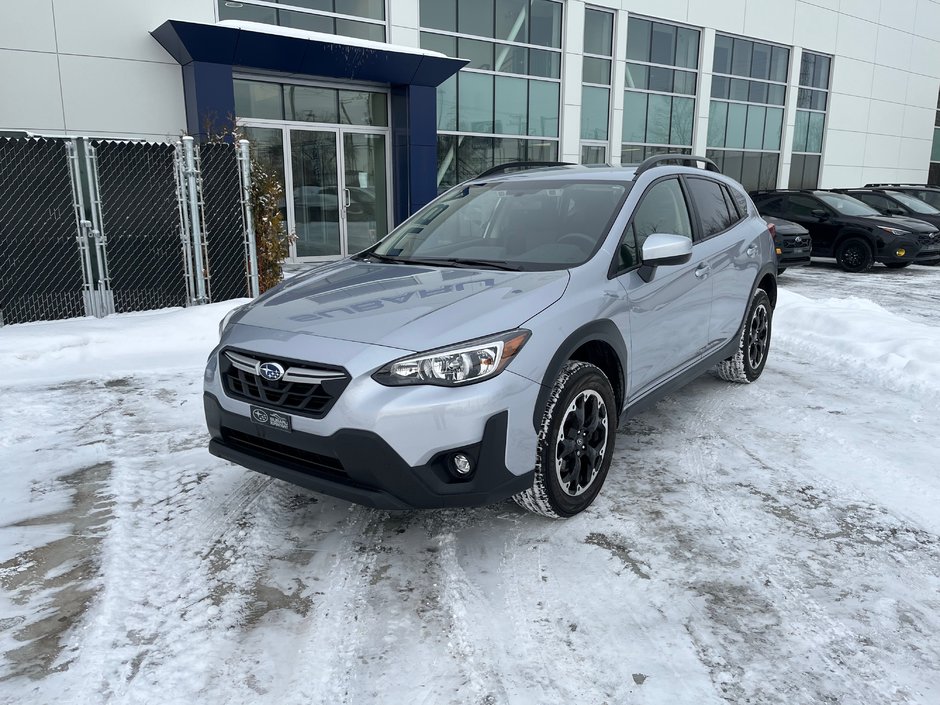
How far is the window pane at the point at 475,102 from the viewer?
15094 millimetres

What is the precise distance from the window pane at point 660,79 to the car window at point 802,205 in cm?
620

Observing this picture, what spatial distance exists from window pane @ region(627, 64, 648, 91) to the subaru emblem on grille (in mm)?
17312

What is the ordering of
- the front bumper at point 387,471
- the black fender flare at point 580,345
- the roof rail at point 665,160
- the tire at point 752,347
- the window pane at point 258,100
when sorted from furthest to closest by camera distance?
1. the window pane at point 258,100
2. the tire at point 752,347
3. the roof rail at point 665,160
4. the black fender flare at point 580,345
5. the front bumper at point 387,471

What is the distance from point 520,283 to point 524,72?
14.1 meters

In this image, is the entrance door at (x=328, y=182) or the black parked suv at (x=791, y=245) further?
the entrance door at (x=328, y=182)

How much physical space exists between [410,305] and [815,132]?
2512 cm

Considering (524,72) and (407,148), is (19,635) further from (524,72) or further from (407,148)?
(524,72)

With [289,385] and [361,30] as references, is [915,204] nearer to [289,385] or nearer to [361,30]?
[361,30]

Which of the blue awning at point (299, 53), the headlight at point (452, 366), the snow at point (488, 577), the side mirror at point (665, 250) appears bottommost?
the snow at point (488, 577)

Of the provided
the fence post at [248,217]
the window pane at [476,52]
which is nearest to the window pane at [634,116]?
the window pane at [476,52]

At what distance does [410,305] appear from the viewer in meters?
3.20

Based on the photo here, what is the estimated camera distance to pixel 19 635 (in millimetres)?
2650

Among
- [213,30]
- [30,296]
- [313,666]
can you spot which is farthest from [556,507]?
[213,30]

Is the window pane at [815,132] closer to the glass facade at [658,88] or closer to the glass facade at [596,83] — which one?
the glass facade at [658,88]
